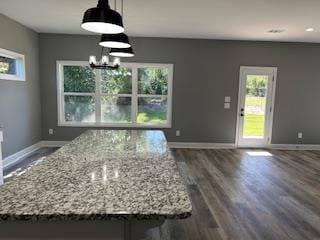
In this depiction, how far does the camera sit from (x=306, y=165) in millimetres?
4875

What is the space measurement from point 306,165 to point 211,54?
327cm

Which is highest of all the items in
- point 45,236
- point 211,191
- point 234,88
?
point 234,88

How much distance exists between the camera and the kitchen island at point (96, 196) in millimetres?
974

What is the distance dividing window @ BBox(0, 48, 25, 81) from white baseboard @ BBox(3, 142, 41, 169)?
1512 mm

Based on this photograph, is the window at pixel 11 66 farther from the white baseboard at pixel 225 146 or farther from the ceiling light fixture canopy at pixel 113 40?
the white baseboard at pixel 225 146

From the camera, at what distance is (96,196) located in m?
1.13

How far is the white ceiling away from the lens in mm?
3479

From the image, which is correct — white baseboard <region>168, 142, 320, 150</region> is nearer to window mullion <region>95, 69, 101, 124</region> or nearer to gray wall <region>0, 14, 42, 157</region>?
window mullion <region>95, 69, 101, 124</region>

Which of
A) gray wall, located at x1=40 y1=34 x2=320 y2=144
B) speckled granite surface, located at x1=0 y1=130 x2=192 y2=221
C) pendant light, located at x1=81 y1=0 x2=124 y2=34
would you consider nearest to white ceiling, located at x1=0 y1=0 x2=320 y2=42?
gray wall, located at x1=40 y1=34 x2=320 y2=144

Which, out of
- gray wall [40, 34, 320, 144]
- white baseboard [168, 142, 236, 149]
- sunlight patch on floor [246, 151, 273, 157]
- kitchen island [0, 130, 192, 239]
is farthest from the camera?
white baseboard [168, 142, 236, 149]

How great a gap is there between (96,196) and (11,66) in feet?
15.4

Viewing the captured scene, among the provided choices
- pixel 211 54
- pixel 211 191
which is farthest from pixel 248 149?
pixel 211 191

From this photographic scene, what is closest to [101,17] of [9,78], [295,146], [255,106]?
[9,78]

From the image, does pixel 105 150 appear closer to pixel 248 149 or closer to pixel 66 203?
pixel 66 203
